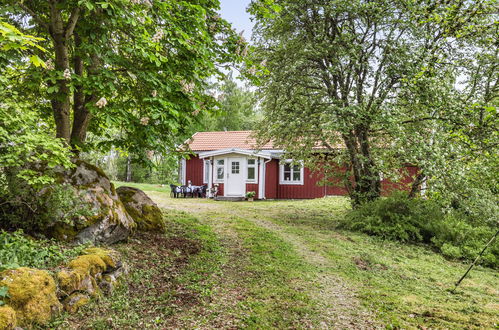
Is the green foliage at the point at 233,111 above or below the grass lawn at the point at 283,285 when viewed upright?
above

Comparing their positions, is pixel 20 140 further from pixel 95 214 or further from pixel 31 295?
pixel 95 214

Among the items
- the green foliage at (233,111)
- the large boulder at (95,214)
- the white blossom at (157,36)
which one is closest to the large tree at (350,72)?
the white blossom at (157,36)

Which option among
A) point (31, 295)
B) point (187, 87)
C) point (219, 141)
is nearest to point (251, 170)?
point (219, 141)

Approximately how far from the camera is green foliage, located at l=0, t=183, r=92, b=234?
4450mm

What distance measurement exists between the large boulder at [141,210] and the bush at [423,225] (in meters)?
5.60

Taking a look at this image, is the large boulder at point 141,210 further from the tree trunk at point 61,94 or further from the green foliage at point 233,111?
the green foliage at point 233,111

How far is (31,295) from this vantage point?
3.02m

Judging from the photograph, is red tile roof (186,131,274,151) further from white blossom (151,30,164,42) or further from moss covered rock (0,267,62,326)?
moss covered rock (0,267,62,326)

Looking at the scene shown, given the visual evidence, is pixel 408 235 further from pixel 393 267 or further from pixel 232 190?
pixel 232 190

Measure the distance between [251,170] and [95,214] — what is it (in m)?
13.3

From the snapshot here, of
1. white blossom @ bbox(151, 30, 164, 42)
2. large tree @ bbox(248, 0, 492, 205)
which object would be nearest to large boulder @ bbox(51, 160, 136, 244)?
white blossom @ bbox(151, 30, 164, 42)

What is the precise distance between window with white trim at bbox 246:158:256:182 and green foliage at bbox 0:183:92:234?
13453 millimetres

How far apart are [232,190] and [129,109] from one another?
41.9 feet

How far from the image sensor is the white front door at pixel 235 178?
59.2ft
